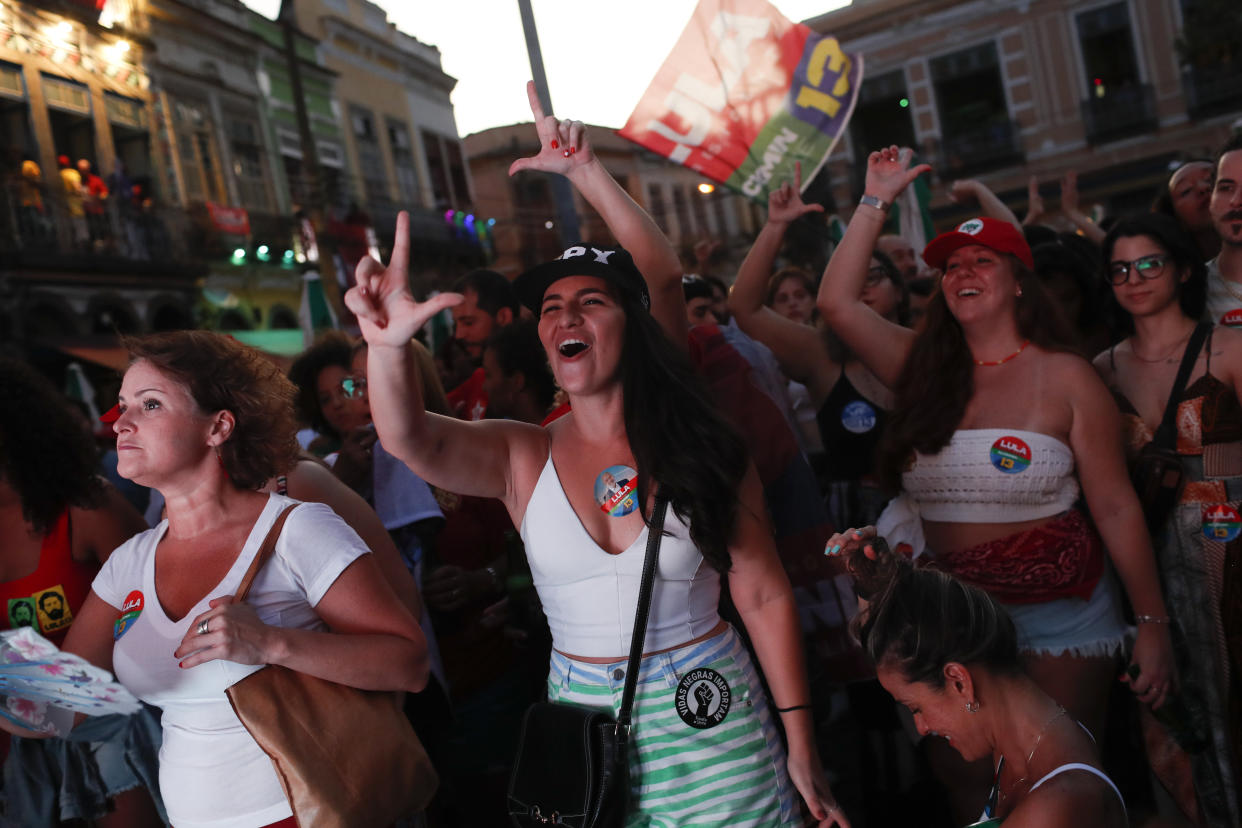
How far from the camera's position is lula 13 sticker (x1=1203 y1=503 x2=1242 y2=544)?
9.32 ft

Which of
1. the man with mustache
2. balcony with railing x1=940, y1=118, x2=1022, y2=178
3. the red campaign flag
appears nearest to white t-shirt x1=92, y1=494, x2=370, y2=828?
the man with mustache

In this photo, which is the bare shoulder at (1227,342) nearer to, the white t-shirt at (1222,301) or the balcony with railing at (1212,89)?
the white t-shirt at (1222,301)

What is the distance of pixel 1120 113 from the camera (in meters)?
21.2

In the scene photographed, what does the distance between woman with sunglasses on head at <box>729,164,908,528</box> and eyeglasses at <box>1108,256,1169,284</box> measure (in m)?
0.80

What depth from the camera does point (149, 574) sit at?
6.98ft

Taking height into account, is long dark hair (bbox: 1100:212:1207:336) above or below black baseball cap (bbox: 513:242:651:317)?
below

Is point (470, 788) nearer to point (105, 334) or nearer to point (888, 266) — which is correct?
point (888, 266)

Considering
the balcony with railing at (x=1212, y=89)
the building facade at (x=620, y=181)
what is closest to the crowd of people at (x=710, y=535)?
the balcony with railing at (x=1212, y=89)

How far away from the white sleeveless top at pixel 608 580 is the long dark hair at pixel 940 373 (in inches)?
40.6

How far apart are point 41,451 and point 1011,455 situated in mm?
2701

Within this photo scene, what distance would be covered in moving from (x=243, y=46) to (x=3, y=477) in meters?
18.8

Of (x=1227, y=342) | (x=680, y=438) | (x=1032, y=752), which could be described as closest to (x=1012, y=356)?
(x=1227, y=342)

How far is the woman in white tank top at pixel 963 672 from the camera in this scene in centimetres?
Answer: 184

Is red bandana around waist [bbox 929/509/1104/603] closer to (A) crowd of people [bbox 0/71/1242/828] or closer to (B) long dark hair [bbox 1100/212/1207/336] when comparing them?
(A) crowd of people [bbox 0/71/1242/828]
